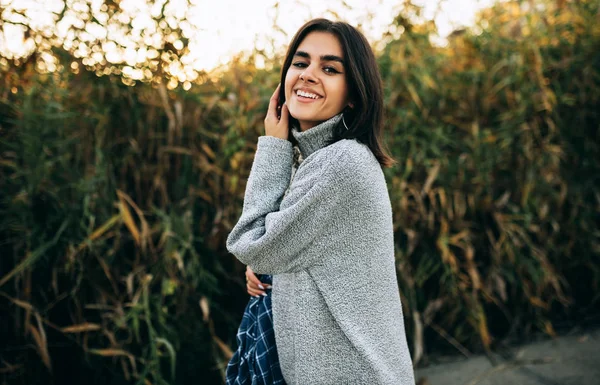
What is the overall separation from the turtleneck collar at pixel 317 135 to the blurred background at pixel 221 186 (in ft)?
3.29

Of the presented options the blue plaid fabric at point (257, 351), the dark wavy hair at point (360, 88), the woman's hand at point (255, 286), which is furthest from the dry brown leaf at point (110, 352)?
the dark wavy hair at point (360, 88)

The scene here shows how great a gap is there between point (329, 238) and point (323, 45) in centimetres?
54

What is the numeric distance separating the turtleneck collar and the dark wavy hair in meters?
0.02

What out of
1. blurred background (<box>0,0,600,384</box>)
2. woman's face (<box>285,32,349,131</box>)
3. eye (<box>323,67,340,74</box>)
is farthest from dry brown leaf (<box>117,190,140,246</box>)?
eye (<box>323,67,340,74</box>)

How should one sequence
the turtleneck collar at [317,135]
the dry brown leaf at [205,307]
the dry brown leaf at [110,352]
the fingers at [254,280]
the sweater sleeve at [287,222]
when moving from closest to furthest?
the sweater sleeve at [287,222]
the turtleneck collar at [317,135]
the fingers at [254,280]
the dry brown leaf at [110,352]
the dry brown leaf at [205,307]

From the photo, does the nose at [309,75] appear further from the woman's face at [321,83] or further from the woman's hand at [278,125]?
the woman's hand at [278,125]

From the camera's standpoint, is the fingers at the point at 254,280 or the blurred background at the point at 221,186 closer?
the fingers at the point at 254,280

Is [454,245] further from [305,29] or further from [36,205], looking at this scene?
[36,205]

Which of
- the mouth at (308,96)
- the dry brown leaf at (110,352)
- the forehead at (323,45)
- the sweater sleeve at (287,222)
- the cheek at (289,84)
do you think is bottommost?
the dry brown leaf at (110,352)

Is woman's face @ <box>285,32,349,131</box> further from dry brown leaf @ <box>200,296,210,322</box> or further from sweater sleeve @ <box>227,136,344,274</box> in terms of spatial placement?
dry brown leaf @ <box>200,296,210,322</box>

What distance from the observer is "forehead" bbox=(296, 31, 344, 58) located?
141cm

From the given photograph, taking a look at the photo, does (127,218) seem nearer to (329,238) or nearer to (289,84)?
(289,84)

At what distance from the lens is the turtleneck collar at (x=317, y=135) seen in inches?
54.9

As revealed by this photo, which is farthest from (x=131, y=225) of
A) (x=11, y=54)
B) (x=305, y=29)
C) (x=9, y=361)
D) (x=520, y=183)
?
(x=520, y=183)
